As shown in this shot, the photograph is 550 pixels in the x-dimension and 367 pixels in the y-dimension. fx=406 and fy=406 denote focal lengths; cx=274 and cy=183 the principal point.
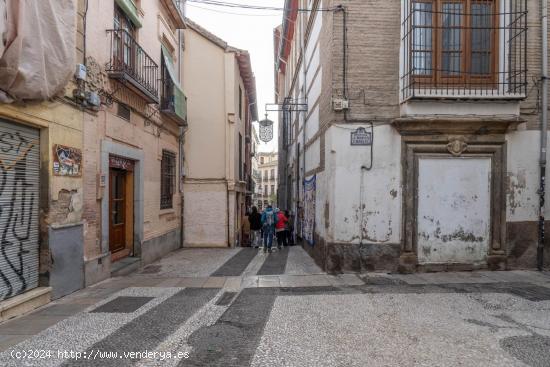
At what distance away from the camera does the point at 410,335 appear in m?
4.57

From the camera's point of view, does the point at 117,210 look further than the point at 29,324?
Yes

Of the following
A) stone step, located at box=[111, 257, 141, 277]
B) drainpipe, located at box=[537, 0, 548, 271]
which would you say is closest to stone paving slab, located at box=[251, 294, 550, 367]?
drainpipe, located at box=[537, 0, 548, 271]

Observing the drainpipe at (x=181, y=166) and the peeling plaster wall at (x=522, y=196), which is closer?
the peeling plaster wall at (x=522, y=196)

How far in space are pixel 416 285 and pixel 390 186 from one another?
2.00 metres

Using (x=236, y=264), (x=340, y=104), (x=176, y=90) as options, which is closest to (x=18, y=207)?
(x=236, y=264)

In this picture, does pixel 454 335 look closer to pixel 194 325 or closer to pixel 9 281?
pixel 194 325

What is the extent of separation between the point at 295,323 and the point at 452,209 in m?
4.70

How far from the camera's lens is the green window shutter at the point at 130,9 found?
8.31 meters

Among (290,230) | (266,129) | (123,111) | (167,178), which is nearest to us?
(123,111)

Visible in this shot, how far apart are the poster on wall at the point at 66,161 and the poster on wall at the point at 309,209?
5.70 meters

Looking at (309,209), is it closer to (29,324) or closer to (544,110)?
(544,110)

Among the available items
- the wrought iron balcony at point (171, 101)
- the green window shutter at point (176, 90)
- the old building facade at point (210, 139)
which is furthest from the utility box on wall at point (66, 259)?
the old building facade at point (210, 139)

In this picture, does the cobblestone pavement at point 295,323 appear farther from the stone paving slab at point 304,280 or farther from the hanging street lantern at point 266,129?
the hanging street lantern at point 266,129

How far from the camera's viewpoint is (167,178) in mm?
12117
